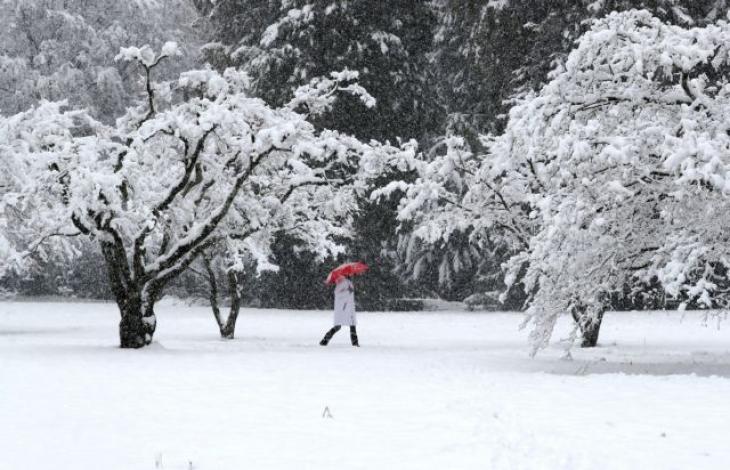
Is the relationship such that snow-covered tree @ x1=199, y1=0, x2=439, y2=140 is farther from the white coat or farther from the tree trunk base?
the tree trunk base

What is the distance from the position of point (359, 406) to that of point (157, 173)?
29.4 ft

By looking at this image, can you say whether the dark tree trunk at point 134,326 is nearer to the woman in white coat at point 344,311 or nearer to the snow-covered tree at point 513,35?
the woman in white coat at point 344,311

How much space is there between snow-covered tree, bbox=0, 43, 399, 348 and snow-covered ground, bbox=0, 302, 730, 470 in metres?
1.52

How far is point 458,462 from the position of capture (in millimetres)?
5609

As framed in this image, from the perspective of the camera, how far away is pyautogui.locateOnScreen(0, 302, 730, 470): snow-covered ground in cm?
578

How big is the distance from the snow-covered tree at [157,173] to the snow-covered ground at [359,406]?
4.98 ft

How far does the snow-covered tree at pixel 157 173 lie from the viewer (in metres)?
13.0

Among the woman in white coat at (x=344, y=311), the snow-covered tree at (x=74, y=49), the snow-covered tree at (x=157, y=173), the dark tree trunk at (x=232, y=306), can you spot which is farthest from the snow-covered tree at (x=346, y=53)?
the woman in white coat at (x=344, y=311)

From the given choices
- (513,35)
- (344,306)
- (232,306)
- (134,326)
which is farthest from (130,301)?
(513,35)

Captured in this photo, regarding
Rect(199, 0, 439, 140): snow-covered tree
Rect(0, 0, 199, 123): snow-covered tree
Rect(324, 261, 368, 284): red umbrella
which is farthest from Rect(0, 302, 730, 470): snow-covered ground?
Rect(0, 0, 199, 123): snow-covered tree

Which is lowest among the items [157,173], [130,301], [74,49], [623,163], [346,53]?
[130,301]

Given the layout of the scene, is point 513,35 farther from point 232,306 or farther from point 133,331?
point 133,331

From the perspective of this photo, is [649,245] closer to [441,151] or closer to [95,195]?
[95,195]

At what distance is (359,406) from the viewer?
7840 millimetres
